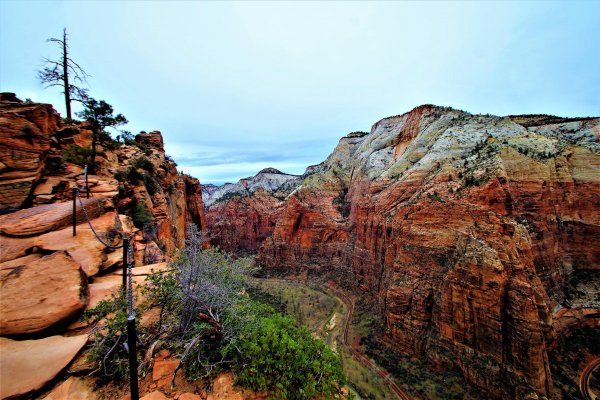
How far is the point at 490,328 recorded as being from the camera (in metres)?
18.3

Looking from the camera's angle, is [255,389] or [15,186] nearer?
[255,389]

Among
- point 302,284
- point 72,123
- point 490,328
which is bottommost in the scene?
point 302,284

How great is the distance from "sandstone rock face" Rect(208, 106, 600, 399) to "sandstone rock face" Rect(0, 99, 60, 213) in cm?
2869

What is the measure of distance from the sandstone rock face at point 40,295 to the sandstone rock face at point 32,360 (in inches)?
15.3

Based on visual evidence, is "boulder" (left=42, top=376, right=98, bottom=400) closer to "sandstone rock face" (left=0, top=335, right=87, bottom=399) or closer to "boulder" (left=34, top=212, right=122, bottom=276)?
"sandstone rock face" (left=0, top=335, right=87, bottom=399)

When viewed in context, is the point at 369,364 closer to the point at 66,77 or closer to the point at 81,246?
the point at 81,246

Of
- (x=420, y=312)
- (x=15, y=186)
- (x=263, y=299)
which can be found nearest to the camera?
(x=15, y=186)

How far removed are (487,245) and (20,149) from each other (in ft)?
102

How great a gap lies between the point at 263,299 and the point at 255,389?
116 feet

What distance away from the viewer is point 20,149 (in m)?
10.8

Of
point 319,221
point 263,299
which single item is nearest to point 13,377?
point 263,299

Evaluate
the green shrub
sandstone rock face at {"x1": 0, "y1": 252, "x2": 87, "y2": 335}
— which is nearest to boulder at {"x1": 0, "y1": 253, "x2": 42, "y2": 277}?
sandstone rock face at {"x1": 0, "y1": 252, "x2": 87, "y2": 335}

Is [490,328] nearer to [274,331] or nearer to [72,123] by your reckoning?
[274,331]

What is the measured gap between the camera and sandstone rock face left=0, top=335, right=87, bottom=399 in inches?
178
